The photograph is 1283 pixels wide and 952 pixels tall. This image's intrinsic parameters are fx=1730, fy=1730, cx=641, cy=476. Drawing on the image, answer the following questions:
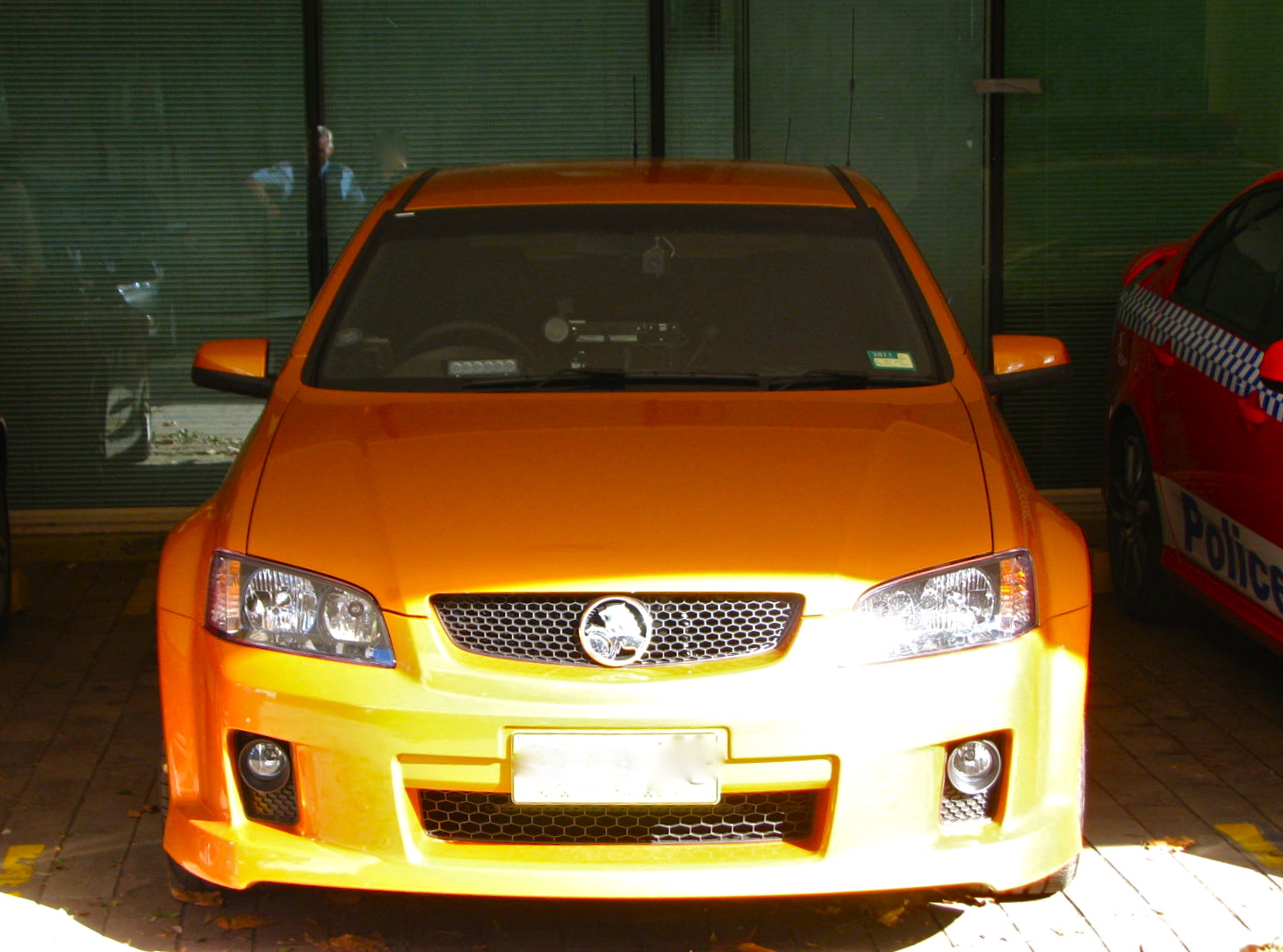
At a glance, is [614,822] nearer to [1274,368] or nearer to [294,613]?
[294,613]

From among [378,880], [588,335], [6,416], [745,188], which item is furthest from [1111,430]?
[6,416]

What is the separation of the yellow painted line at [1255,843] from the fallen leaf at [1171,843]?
5.3 inches

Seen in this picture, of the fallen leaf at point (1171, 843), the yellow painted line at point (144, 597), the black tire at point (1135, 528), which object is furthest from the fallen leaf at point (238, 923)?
the black tire at point (1135, 528)

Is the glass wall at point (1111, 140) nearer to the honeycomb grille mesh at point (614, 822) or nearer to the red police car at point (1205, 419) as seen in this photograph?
the red police car at point (1205, 419)

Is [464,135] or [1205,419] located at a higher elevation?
[464,135]

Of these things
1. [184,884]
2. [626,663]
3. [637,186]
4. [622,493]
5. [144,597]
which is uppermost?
[637,186]

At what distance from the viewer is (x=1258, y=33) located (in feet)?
27.4

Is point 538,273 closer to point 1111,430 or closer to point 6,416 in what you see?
point 1111,430

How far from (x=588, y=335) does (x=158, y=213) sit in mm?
4275

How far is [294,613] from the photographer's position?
351 cm

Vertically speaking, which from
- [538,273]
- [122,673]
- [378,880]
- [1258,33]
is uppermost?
[1258,33]

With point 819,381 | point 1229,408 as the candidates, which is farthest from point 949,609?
point 1229,408

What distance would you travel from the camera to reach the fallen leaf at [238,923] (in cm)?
390

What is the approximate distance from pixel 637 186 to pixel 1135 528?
2.63 m
